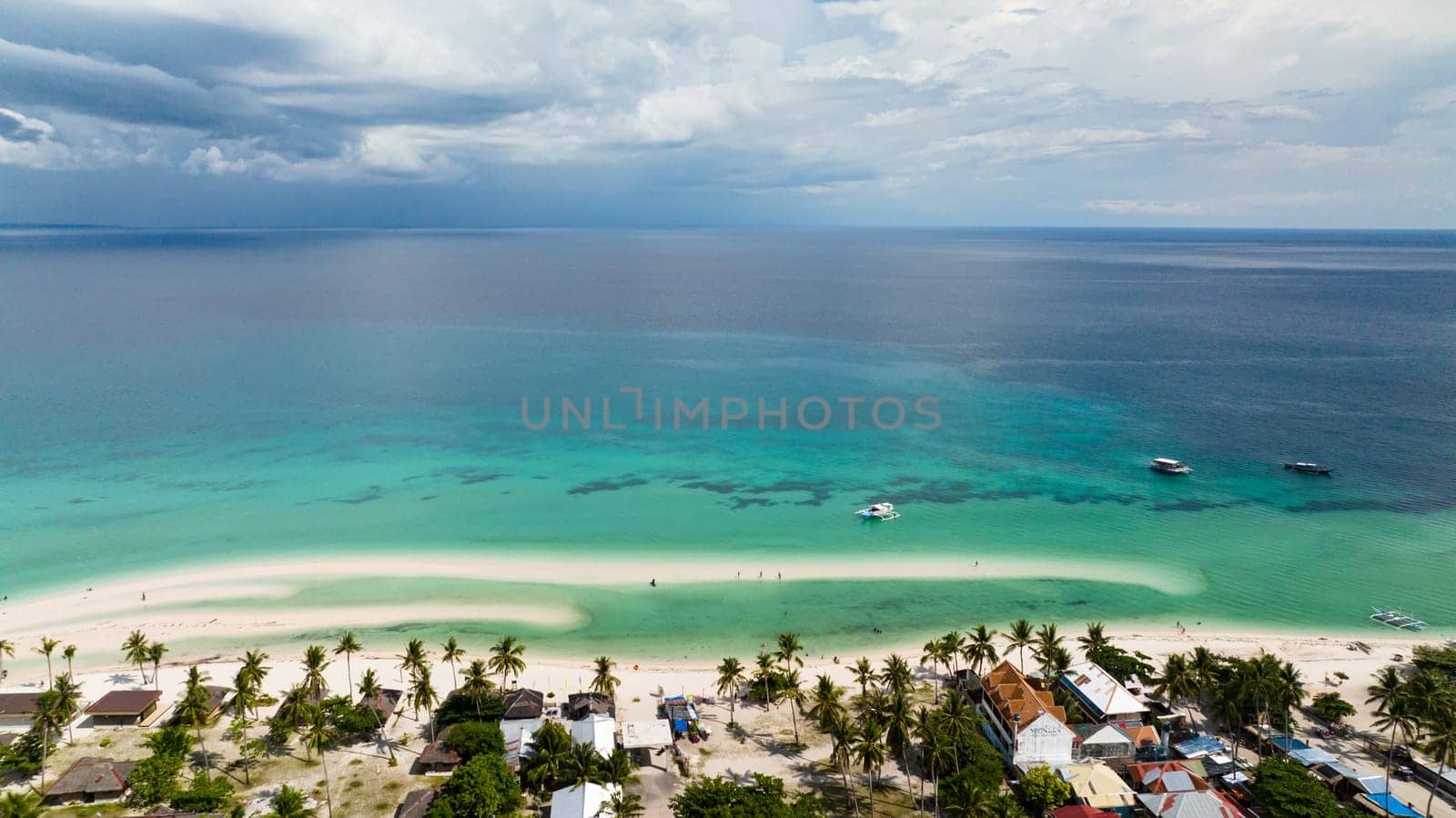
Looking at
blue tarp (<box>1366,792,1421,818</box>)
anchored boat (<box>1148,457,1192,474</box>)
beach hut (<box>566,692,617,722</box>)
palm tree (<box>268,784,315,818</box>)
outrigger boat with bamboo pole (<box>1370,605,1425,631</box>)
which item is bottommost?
outrigger boat with bamboo pole (<box>1370,605,1425,631</box>)

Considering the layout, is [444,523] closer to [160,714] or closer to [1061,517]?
[160,714]

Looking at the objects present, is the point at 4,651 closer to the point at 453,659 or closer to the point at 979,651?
the point at 453,659

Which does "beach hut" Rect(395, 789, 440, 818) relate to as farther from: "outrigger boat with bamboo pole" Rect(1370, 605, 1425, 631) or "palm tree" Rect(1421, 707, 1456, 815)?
"outrigger boat with bamboo pole" Rect(1370, 605, 1425, 631)

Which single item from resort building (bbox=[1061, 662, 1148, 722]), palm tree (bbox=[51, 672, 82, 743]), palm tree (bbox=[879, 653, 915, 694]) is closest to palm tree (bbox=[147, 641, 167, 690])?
palm tree (bbox=[51, 672, 82, 743])

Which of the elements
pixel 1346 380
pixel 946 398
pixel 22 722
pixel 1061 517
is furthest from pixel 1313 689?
pixel 1346 380

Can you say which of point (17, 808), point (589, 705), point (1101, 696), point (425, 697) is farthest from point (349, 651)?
point (1101, 696)
